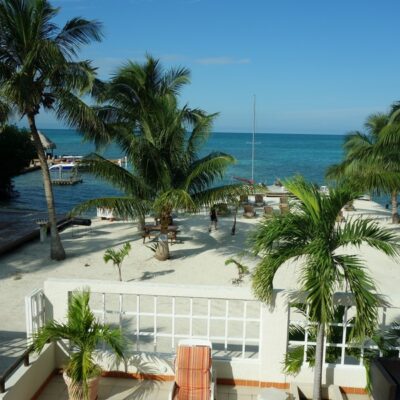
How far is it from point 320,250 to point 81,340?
2.62m

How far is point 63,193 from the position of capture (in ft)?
123

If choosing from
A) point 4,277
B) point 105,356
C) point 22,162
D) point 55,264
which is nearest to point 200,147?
point 55,264

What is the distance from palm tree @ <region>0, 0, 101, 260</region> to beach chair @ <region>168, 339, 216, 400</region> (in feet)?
27.8

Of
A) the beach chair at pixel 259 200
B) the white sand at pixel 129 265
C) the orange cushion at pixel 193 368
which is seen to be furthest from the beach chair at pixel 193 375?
the beach chair at pixel 259 200

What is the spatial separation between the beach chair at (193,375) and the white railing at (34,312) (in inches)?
66.4

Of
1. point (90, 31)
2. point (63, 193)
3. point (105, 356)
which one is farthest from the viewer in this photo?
point (63, 193)

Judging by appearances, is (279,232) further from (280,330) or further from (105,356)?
(105,356)

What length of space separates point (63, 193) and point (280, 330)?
3518cm

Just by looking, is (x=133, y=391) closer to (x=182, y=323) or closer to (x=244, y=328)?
(x=244, y=328)

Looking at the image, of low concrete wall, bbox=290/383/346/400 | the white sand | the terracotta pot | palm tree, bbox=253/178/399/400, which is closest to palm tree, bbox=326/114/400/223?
the white sand

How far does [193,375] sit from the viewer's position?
471cm

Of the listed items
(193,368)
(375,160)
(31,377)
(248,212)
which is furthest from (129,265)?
(375,160)

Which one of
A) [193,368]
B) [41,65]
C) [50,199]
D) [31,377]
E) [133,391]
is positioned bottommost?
[133,391]

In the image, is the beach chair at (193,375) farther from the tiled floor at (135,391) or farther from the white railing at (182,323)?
the white railing at (182,323)
